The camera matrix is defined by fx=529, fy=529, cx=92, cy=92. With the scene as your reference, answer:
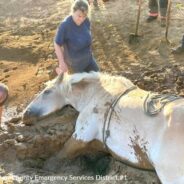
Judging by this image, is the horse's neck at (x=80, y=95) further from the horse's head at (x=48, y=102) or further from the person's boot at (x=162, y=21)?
the person's boot at (x=162, y=21)

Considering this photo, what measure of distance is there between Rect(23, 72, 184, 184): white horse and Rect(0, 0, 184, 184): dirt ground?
0.75 ft

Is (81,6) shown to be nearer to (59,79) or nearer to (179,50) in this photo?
(59,79)

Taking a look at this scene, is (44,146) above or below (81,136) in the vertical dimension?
below

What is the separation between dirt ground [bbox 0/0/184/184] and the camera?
597 cm

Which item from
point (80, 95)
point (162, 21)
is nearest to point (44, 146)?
point (80, 95)

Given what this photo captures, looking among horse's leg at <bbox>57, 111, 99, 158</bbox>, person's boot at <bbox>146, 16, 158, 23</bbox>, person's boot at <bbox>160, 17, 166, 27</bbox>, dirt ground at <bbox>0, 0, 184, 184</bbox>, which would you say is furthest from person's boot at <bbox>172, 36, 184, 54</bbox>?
horse's leg at <bbox>57, 111, 99, 158</bbox>

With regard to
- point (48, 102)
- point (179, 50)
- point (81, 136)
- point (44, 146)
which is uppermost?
point (48, 102)

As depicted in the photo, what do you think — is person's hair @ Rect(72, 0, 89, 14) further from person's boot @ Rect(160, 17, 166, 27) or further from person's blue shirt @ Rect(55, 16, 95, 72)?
person's boot @ Rect(160, 17, 166, 27)

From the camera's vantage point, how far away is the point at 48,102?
6434mm

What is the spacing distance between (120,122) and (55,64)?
13.0ft

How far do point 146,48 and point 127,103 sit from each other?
13.9 feet

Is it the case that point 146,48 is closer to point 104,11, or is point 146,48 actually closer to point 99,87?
point 104,11

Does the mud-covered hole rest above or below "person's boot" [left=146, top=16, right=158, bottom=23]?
below

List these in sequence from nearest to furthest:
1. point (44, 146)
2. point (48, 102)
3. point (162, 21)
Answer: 1. point (44, 146)
2. point (48, 102)
3. point (162, 21)
